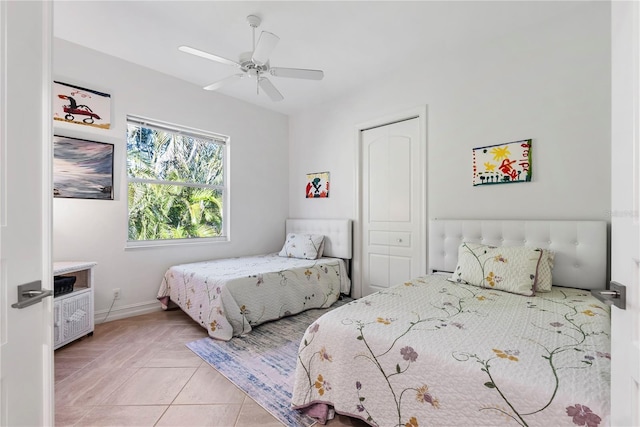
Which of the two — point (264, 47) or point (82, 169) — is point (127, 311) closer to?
point (82, 169)

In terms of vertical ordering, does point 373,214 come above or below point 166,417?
above

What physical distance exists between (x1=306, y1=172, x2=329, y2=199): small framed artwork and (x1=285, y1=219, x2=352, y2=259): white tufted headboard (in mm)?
370

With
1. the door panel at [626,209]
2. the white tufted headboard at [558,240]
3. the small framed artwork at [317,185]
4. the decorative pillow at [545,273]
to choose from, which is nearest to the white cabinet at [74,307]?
the small framed artwork at [317,185]

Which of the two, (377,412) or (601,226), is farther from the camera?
(601,226)

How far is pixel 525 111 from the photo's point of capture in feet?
8.11

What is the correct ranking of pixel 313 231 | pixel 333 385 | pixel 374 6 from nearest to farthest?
pixel 333 385 < pixel 374 6 < pixel 313 231

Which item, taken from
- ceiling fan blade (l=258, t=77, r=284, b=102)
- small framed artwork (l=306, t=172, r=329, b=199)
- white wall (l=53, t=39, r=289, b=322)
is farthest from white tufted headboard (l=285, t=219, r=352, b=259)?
ceiling fan blade (l=258, t=77, r=284, b=102)

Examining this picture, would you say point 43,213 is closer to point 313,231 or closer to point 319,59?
point 319,59

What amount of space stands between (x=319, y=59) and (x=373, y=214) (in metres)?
A: 1.79

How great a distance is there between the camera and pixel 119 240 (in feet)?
9.82

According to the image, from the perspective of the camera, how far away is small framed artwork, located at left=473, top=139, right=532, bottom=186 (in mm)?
2461

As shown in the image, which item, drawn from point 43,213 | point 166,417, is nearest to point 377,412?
point 166,417

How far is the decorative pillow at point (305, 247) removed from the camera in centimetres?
371

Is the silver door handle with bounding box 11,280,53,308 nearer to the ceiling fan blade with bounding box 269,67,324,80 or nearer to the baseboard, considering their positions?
the ceiling fan blade with bounding box 269,67,324,80
